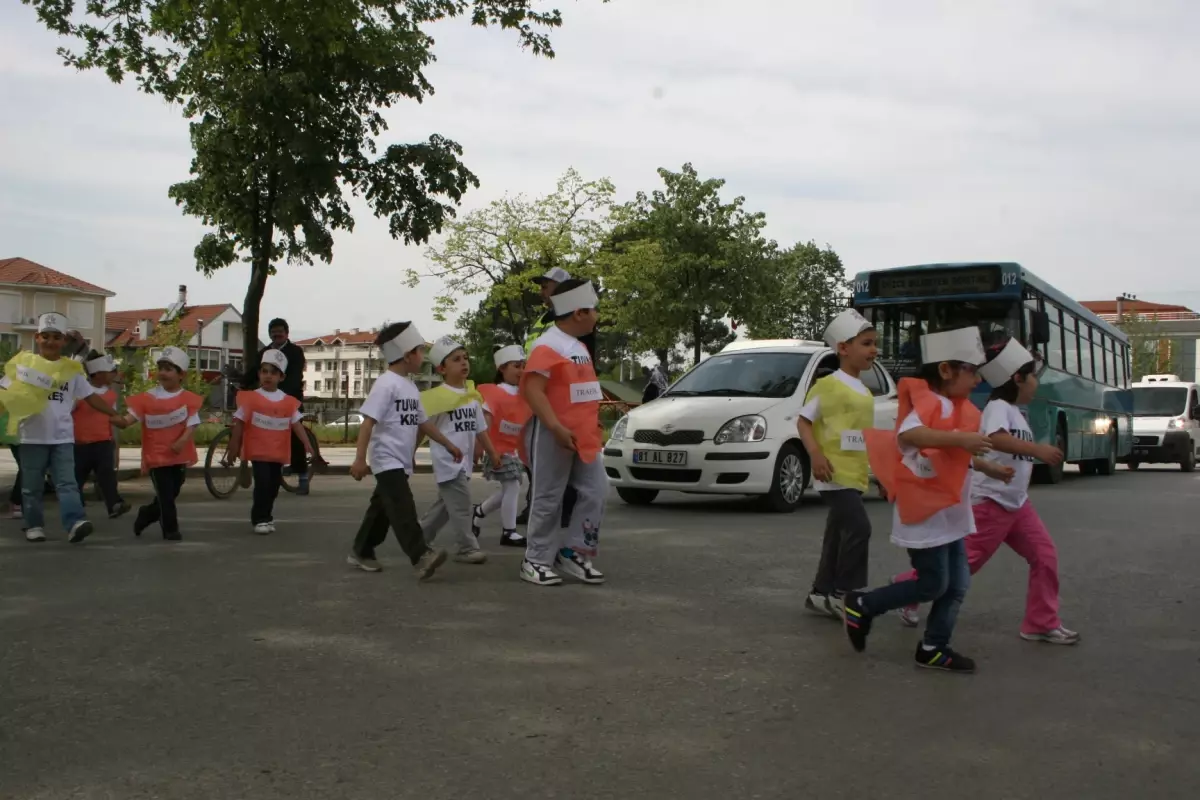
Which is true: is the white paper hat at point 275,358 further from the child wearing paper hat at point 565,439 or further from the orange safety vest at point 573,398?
the orange safety vest at point 573,398

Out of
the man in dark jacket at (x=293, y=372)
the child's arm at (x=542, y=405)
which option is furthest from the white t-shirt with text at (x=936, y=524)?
the man in dark jacket at (x=293, y=372)

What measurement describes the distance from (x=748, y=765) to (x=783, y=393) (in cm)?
866

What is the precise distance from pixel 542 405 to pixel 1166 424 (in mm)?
24638

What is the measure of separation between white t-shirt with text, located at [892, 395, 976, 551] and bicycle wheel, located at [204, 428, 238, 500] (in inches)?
374

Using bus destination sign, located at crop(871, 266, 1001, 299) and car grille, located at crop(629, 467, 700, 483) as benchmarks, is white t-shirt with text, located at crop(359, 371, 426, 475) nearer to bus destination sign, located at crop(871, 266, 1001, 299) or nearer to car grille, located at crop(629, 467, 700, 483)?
car grille, located at crop(629, 467, 700, 483)

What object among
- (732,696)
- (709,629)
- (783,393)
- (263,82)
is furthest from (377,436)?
(263,82)

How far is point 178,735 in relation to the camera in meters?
4.01

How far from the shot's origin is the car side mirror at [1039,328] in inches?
662

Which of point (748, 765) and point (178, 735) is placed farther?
point (178, 735)

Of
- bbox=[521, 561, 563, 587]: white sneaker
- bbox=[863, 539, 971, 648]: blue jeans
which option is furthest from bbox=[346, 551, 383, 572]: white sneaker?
bbox=[863, 539, 971, 648]: blue jeans

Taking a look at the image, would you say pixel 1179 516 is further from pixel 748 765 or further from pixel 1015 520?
pixel 748 765

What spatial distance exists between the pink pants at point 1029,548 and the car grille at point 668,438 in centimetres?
597

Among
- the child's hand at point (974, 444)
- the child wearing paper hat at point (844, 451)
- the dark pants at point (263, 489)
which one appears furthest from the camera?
the dark pants at point (263, 489)

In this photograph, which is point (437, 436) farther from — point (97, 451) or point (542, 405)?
point (97, 451)
